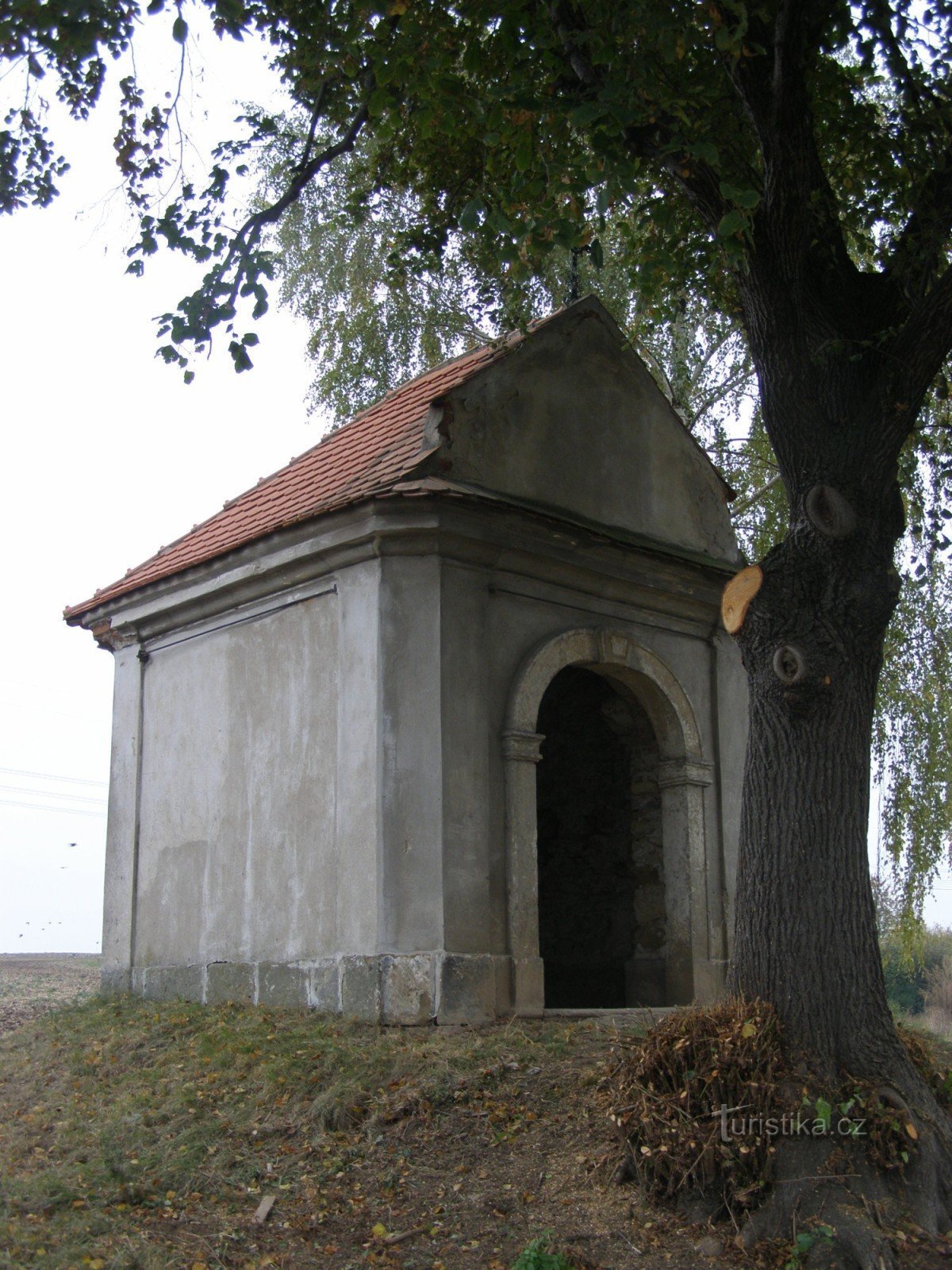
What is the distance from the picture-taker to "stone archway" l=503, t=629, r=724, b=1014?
9.16m

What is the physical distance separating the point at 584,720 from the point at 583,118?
6.77 m

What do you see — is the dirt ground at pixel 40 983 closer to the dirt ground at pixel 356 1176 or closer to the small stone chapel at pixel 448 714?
the small stone chapel at pixel 448 714

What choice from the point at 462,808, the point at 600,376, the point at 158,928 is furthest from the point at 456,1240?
the point at 600,376

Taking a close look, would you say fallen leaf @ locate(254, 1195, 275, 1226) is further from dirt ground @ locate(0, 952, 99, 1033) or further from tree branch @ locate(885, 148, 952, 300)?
tree branch @ locate(885, 148, 952, 300)

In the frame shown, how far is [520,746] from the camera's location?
923 centimetres

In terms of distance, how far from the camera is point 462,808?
28.8 feet

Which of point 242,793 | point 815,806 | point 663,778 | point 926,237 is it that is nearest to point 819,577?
point 815,806

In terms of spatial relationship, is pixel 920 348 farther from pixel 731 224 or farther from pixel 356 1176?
pixel 356 1176

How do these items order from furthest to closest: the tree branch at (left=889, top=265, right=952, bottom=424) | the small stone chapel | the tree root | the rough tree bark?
the small stone chapel, the tree branch at (left=889, top=265, right=952, bottom=424), the rough tree bark, the tree root

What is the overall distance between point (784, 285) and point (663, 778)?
15.5 feet

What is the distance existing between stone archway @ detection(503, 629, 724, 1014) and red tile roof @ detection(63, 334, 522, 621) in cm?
183

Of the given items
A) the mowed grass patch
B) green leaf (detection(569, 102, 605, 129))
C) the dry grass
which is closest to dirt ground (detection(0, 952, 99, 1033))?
the mowed grass patch

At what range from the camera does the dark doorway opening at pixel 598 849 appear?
35.2ft

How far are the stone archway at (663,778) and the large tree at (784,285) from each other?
2.62 m
